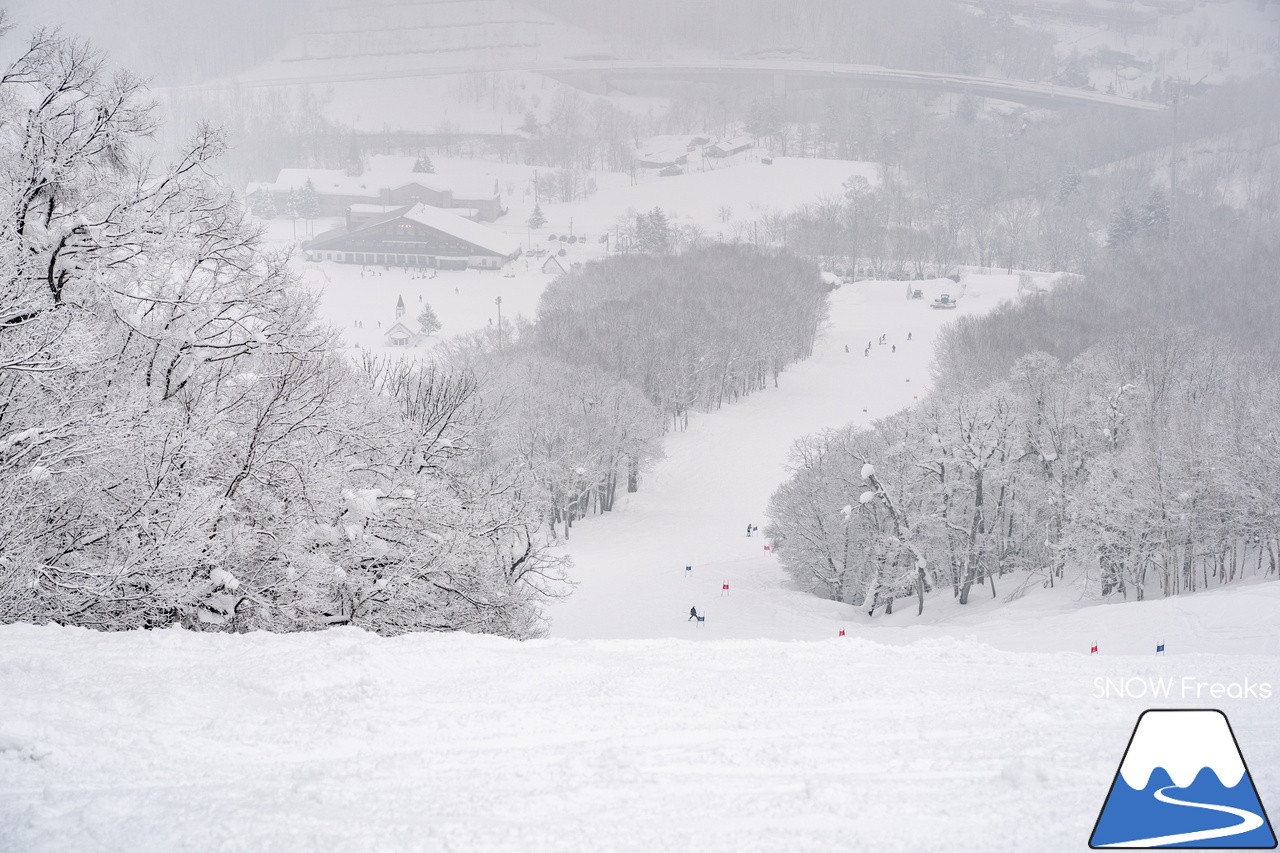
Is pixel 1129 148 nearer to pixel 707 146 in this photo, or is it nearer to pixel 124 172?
pixel 707 146

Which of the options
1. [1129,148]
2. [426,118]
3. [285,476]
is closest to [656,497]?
[285,476]

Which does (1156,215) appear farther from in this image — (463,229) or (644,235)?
(463,229)

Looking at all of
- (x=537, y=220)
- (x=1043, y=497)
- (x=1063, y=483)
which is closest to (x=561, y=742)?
(x=1043, y=497)

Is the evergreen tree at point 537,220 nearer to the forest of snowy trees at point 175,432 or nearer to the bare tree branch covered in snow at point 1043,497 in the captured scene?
the bare tree branch covered in snow at point 1043,497

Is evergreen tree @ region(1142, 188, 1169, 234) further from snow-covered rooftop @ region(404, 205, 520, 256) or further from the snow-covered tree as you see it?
the snow-covered tree

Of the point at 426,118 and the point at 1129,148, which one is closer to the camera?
the point at 1129,148
